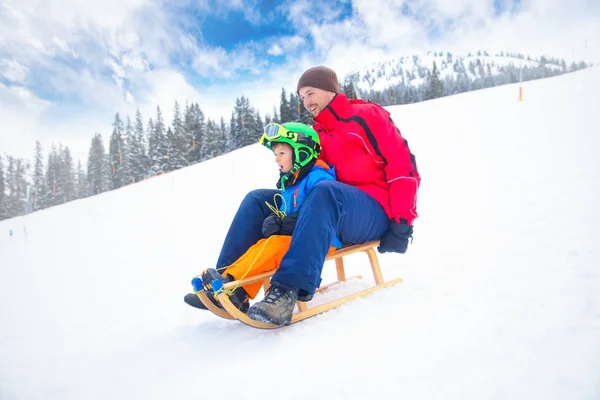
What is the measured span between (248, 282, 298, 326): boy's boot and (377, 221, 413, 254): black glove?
2.74 feet

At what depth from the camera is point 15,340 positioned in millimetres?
2848

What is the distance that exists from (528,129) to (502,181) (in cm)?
392

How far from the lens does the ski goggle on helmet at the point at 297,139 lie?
2.19 meters

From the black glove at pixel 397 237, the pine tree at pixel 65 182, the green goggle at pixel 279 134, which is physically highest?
the pine tree at pixel 65 182

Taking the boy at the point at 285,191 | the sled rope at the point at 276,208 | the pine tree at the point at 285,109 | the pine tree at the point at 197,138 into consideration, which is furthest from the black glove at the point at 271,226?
the pine tree at the point at 197,138

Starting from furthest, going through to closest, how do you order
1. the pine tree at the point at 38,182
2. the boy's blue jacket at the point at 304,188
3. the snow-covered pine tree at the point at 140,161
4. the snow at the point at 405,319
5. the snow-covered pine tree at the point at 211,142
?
the pine tree at the point at 38,182, the snow-covered pine tree at the point at 140,161, the snow-covered pine tree at the point at 211,142, the boy's blue jacket at the point at 304,188, the snow at the point at 405,319

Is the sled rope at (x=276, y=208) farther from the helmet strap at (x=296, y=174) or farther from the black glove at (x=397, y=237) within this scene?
the black glove at (x=397, y=237)

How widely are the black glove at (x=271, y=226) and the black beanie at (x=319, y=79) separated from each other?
106 cm

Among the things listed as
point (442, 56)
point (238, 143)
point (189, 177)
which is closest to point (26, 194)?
point (238, 143)

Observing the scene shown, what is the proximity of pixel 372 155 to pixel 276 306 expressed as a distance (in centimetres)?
117

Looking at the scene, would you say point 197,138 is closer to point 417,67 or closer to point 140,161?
point 140,161

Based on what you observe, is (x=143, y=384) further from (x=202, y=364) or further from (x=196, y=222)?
(x=196, y=222)

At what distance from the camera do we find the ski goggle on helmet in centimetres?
219

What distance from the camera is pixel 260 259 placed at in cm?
186
